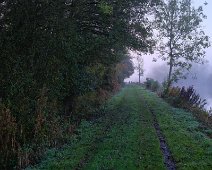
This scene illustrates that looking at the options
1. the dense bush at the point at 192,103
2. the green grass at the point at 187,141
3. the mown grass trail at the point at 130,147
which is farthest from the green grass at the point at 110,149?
the dense bush at the point at 192,103

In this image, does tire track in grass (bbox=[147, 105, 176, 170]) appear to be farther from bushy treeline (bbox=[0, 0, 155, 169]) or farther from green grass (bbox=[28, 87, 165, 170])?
bushy treeline (bbox=[0, 0, 155, 169])

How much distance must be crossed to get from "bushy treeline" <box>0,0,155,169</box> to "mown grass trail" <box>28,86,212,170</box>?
1.28 meters

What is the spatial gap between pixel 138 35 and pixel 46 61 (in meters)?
13.1

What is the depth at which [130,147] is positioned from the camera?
62.2ft

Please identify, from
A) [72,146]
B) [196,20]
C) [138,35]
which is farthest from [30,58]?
[196,20]

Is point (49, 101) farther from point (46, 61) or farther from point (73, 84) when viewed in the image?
point (73, 84)

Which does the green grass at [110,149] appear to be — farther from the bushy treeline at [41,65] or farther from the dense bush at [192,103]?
the dense bush at [192,103]

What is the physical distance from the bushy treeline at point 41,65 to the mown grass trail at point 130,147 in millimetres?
1283

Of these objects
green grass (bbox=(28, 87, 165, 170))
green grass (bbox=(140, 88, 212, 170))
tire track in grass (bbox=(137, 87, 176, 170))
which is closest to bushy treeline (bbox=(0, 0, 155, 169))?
green grass (bbox=(28, 87, 165, 170))

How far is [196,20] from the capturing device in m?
54.7

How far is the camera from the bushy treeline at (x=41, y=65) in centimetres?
1742

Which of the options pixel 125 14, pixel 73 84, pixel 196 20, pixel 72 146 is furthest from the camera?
pixel 196 20

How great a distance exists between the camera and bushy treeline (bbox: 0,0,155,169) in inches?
686

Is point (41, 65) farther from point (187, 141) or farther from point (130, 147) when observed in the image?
point (187, 141)
